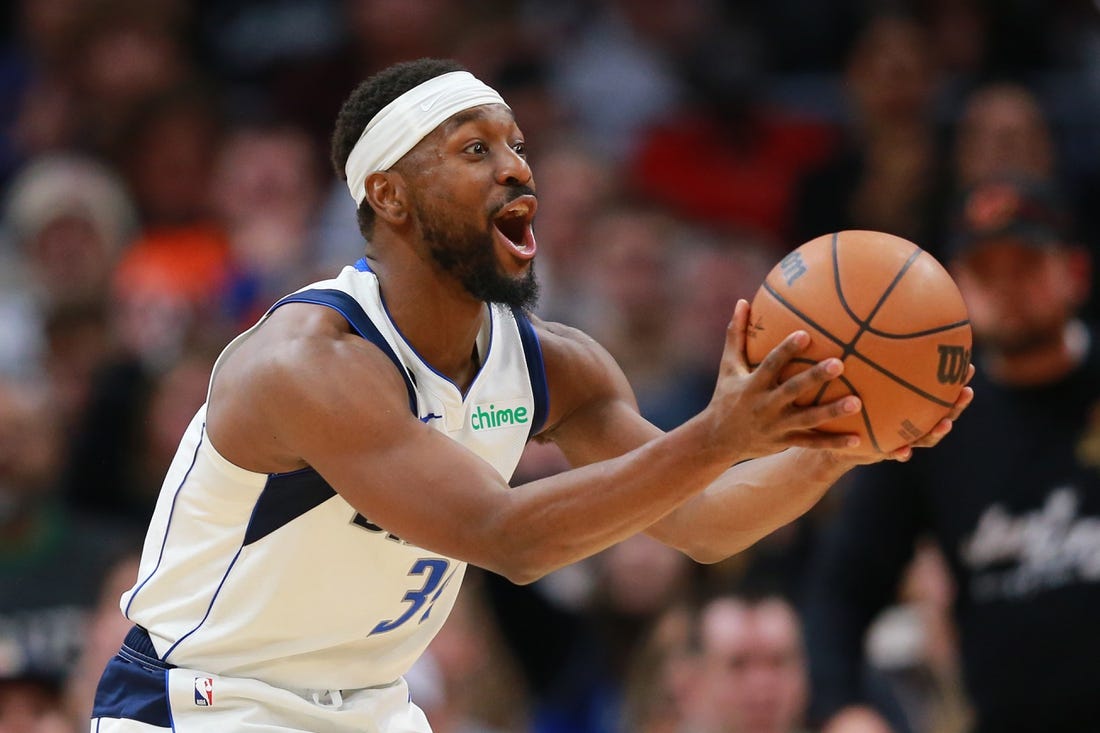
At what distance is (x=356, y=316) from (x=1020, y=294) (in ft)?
10.2

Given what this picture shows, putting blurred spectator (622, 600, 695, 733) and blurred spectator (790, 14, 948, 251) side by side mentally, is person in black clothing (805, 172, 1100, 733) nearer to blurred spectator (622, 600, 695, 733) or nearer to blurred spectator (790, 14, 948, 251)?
blurred spectator (622, 600, 695, 733)

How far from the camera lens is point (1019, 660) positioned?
22.0 feet

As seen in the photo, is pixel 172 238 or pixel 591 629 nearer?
pixel 591 629

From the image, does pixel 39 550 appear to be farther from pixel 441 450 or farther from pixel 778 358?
pixel 778 358

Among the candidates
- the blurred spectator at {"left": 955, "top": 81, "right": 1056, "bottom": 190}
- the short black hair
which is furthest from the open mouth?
the blurred spectator at {"left": 955, "top": 81, "right": 1056, "bottom": 190}

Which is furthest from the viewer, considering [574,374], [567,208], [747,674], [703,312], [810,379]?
[567,208]

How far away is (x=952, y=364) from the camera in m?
4.53

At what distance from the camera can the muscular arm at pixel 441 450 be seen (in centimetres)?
416

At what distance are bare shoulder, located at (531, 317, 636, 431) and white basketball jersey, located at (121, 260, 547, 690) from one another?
14.0 inches

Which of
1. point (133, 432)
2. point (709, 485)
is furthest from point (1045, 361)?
point (133, 432)

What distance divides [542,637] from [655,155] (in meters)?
3.77

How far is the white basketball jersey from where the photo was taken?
188 inches

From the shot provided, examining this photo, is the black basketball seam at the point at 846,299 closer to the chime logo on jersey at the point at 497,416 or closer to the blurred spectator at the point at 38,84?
the chime logo on jersey at the point at 497,416

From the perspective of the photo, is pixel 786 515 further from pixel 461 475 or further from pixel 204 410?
pixel 204 410
